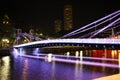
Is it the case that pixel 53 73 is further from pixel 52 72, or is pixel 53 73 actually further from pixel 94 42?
pixel 94 42

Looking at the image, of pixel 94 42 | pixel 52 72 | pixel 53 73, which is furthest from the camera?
pixel 94 42

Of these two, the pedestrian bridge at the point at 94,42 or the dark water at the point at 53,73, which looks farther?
the pedestrian bridge at the point at 94,42

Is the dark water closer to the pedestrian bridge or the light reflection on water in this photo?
the light reflection on water

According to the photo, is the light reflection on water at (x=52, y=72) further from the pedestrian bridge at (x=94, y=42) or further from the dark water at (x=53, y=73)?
the pedestrian bridge at (x=94, y=42)

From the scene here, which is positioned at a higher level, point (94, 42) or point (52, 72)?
point (94, 42)

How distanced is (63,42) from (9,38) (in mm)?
50575

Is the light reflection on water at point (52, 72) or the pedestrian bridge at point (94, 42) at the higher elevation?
the pedestrian bridge at point (94, 42)

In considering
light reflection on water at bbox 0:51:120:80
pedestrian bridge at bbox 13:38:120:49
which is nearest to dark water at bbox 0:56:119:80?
light reflection on water at bbox 0:51:120:80

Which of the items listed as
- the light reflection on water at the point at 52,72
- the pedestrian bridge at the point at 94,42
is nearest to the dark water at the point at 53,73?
the light reflection on water at the point at 52,72

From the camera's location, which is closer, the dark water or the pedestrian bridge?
the dark water

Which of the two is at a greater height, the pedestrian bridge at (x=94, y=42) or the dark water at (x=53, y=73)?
the pedestrian bridge at (x=94, y=42)

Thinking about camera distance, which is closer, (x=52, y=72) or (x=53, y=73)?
(x=53, y=73)

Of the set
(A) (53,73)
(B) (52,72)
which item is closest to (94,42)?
(B) (52,72)

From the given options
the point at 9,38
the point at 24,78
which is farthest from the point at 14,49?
the point at 24,78
